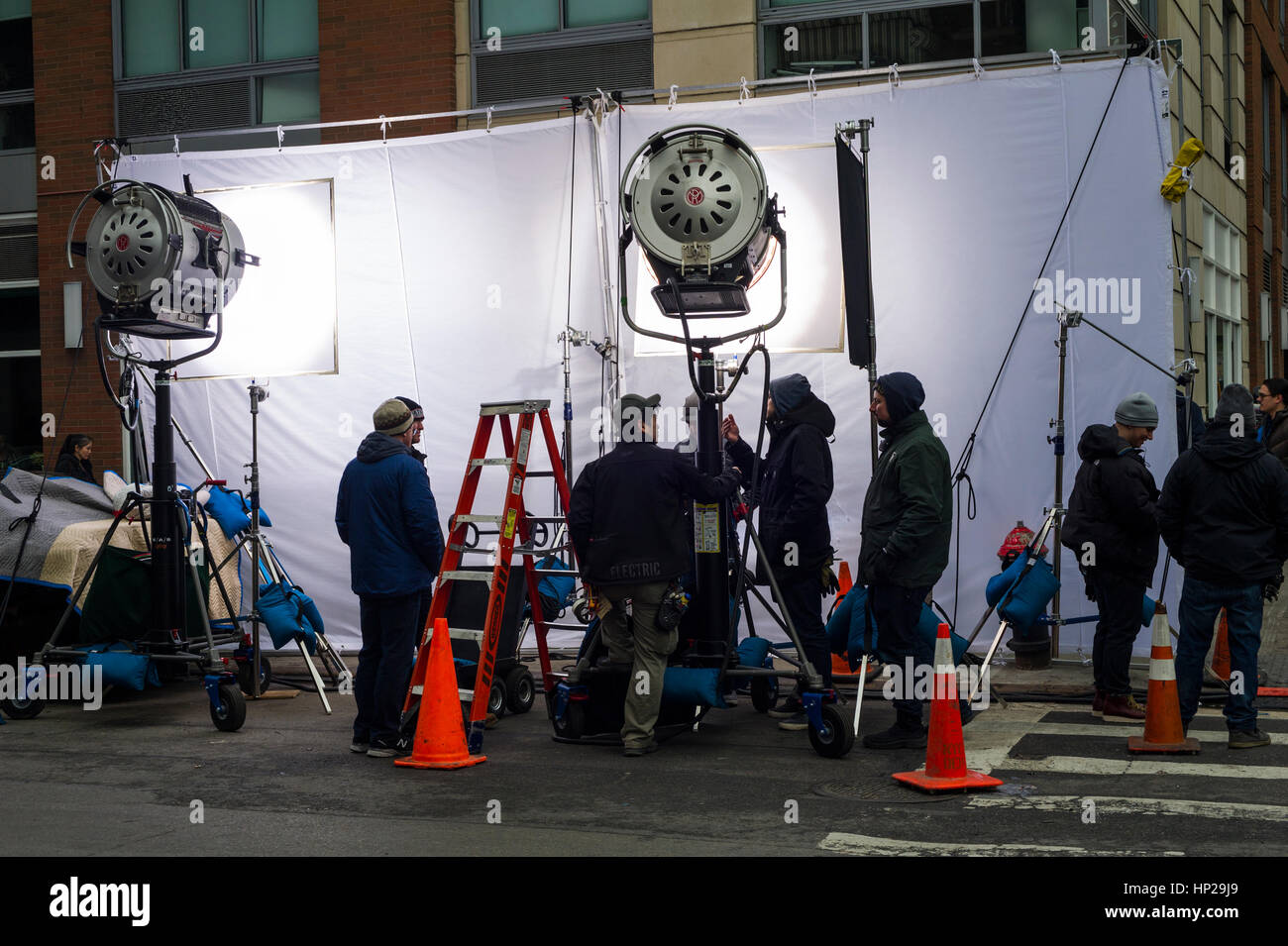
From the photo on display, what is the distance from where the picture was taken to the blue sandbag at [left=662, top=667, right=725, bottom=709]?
27.0 ft

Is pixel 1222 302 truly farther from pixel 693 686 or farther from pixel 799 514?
pixel 693 686

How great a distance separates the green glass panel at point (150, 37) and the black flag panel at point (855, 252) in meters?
9.63

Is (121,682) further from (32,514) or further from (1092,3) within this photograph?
(1092,3)

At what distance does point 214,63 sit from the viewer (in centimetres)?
1567

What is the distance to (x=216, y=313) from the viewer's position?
10648 mm

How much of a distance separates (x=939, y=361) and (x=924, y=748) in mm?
3998

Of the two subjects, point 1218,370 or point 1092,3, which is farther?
point 1218,370

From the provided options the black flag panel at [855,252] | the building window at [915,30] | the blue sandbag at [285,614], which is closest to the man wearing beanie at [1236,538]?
the black flag panel at [855,252]

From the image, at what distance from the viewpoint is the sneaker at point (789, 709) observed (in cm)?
914

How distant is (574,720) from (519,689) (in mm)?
1362

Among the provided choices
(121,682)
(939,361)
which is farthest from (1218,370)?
(121,682)

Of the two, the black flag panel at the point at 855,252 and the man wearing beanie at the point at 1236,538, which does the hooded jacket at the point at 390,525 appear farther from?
the man wearing beanie at the point at 1236,538

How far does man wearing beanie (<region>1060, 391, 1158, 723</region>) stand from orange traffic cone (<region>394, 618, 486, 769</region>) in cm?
416

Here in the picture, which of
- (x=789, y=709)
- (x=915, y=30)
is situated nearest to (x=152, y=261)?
(x=789, y=709)
